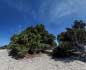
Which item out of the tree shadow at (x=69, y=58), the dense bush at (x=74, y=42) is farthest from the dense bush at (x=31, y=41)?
the tree shadow at (x=69, y=58)

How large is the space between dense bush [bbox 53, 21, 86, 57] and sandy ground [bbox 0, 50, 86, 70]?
121cm

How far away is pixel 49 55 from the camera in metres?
14.8

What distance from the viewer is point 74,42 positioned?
14195mm

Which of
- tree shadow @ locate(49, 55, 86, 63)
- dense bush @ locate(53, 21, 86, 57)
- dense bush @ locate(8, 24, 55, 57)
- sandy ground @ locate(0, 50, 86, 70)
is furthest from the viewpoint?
dense bush @ locate(8, 24, 55, 57)

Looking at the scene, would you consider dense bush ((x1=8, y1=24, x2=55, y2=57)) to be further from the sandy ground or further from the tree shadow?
the tree shadow

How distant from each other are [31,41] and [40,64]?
2.93 m

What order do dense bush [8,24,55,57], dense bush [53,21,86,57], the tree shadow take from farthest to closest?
dense bush [8,24,55,57] → dense bush [53,21,86,57] → the tree shadow

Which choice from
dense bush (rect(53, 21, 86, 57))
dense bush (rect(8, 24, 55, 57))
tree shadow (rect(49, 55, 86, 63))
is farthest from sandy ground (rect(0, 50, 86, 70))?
dense bush (rect(53, 21, 86, 57))

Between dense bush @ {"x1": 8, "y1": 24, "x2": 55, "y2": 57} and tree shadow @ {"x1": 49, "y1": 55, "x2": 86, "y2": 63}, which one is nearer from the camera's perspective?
tree shadow @ {"x1": 49, "y1": 55, "x2": 86, "y2": 63}

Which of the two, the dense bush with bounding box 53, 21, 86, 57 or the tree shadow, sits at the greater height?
the dense bush with bounding box 53, 21, 86, 57

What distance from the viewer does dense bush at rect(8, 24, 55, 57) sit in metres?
14.8

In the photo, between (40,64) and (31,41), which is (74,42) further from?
(31,41)

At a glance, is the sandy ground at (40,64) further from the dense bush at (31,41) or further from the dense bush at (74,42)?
the dense bush at (74,42)

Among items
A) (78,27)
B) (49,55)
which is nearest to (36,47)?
(49,55)
